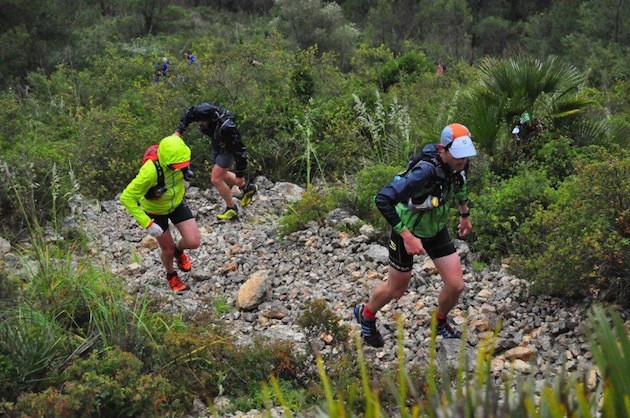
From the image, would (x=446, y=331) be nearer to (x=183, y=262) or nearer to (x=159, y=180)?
(x=159, y=180)

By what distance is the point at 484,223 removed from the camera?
285 inches

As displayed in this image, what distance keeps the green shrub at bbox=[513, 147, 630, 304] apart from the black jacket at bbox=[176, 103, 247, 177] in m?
4.30

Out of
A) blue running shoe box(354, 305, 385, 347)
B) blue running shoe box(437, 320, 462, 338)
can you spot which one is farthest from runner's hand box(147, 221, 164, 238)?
blue running shoe box(437, 320, 462, 338)

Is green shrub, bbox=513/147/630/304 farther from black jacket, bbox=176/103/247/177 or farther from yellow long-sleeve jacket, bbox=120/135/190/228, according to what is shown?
black jacket, bbox=176/103/247/177

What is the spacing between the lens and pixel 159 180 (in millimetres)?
6895

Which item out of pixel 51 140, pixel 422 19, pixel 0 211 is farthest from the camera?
pixel 422 19

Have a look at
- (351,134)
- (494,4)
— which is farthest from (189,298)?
(494,4)

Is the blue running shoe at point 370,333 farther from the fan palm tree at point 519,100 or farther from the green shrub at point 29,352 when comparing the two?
the fan palm tree at point 519,100

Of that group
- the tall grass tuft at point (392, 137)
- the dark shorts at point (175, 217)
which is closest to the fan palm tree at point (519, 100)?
the tall grass tuft at point (392, 137)

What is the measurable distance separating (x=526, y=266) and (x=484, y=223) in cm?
109

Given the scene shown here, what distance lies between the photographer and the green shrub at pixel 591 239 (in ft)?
18.2

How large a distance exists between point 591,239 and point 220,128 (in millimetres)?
4929

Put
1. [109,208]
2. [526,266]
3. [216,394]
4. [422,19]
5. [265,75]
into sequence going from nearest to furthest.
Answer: [216,394] → [526,266] → [109,208] → [265,75] → [422,19]

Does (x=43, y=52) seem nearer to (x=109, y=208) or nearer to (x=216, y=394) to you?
(x=109, y=208)
